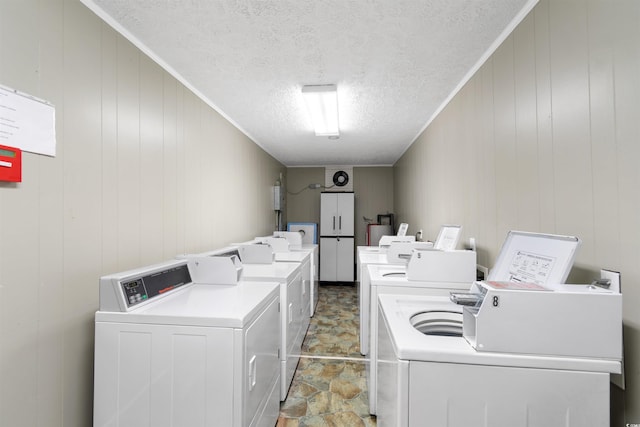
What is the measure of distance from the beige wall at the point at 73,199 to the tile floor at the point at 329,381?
3.99ft

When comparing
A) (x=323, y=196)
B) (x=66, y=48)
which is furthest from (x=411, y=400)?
(x=323, y=196)

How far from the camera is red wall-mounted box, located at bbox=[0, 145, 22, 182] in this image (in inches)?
39.3

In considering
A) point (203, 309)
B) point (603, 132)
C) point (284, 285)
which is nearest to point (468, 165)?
point (603, 132)

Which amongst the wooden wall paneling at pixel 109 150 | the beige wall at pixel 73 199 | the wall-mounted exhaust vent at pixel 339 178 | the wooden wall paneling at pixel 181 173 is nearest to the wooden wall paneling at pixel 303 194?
the wall-mounted exhaust vent at pixel 339 178

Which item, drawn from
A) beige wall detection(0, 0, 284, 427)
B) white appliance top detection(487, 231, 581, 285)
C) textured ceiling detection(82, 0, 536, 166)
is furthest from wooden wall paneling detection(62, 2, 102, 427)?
white appliance top detection(487, 231, 581, 285)

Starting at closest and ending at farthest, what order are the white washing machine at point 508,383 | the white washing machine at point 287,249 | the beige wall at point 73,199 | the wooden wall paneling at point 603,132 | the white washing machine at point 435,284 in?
1. the white washing machine at point 508,383
2. the wooden wall paneling at point 603,132
3. the beige wall at point 73,199
4. the white washing machine at point 435,284
5. the white washing machine at point 287,249

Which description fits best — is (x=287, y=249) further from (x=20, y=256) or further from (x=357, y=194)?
(x=357, y=194)

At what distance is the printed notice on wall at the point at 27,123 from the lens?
1028 mm

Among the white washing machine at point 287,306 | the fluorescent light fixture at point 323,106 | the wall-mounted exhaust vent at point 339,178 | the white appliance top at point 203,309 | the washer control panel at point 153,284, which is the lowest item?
the white washing machine at point 287,306

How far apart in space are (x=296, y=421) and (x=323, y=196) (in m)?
4.03

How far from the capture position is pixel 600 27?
0.99m

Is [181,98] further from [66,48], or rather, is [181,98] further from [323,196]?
[323,196]

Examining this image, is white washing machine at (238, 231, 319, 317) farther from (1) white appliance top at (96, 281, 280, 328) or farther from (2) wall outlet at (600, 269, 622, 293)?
(2) wall outlet at (600, 269, 622, 293)

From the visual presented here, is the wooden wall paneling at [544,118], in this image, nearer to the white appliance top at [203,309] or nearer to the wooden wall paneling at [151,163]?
the white appliance top at [203,309]
